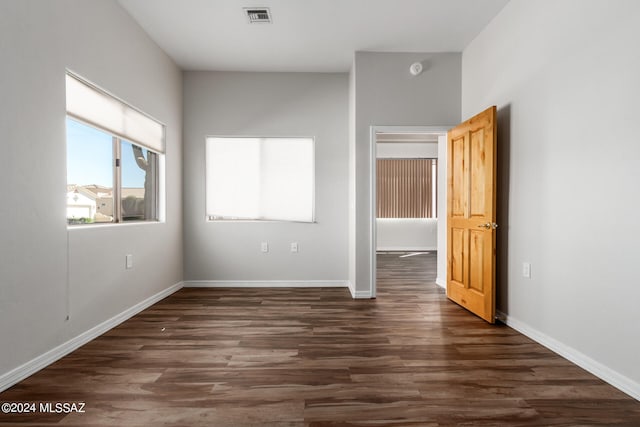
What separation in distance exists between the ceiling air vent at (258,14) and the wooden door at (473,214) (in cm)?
220

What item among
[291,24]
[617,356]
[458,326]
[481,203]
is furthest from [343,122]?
[617,356]

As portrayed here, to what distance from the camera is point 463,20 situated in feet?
11.4

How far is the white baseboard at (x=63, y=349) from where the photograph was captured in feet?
6.72

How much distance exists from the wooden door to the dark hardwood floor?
34 cm

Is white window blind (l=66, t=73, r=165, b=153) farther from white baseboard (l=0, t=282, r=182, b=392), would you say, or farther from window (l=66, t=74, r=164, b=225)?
white baseboard (l=0, t=282, r=182, b=392)

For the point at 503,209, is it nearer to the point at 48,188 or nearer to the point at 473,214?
the point at 473,214


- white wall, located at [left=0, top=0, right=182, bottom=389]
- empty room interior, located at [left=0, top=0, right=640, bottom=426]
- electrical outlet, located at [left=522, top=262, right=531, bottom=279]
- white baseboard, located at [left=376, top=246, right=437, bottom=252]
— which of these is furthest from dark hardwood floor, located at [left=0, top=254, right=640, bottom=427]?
white baseboard, located at [left=376, top=246, right=437, bottom=252]

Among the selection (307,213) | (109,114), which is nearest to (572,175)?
(307,213)

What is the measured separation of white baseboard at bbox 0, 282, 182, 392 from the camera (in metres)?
2.05

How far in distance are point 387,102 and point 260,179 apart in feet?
6.22

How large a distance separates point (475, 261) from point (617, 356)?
1.46 meters

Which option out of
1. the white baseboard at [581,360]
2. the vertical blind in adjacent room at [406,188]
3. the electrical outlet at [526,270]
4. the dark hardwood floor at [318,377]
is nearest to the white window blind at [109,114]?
the dark hardwood floor at [318,377]

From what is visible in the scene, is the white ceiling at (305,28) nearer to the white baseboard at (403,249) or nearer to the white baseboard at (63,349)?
the white baseboard at (63,349)

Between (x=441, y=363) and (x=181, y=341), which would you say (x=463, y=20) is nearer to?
(x=441, y=363)
